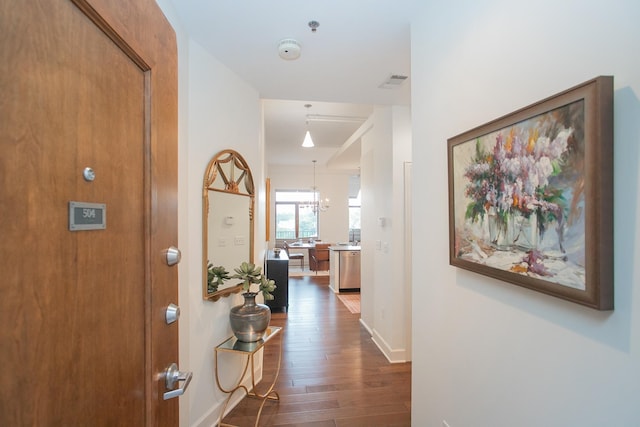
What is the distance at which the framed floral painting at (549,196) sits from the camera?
2.31 feet

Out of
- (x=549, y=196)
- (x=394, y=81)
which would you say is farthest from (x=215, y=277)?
(x=394, y=81)

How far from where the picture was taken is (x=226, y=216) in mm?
2330

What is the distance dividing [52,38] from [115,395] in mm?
781

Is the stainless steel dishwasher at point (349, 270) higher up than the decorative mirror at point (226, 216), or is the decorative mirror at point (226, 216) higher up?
the decorative mirror at point (226, 216)

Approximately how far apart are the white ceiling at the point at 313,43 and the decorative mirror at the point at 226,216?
2.36 feet

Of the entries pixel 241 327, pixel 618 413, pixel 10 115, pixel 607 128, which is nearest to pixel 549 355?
pixel 618 413

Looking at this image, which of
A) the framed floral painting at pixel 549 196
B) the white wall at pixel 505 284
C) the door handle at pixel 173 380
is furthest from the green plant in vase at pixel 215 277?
the framed floral painting at pixel 549 196

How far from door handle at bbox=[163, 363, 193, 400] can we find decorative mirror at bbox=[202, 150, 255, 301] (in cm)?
113

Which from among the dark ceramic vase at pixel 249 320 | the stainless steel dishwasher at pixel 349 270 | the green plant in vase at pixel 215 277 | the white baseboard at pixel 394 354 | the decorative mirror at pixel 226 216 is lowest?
the white baseboard at pixel 394 354

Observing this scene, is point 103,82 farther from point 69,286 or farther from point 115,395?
point 115,395

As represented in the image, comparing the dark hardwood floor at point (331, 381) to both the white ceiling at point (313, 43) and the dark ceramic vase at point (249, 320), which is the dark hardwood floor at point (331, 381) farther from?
the white ceiling at point (313, 43)

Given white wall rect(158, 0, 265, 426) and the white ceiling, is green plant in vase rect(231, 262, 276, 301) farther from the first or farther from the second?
the white ceiling

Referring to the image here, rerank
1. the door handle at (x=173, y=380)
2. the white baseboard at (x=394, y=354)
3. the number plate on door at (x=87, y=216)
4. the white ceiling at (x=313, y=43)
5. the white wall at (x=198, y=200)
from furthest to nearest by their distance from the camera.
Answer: the white baseboard at (x=394, y=354)
the white wall at (x=198, y=200)
the white ceiling at (x=313, y=43)
the door handle at (x=173, y=380)
the number plate on door at (x=87, y=216)

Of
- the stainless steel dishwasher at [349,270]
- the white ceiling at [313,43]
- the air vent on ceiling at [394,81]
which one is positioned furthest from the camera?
the stainless steel dishwasher at [349,270]
